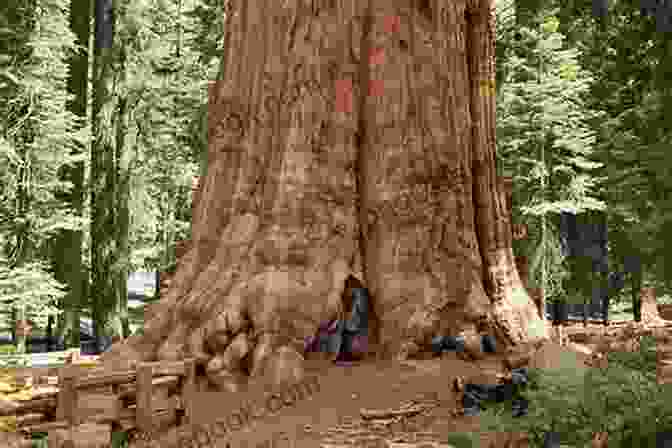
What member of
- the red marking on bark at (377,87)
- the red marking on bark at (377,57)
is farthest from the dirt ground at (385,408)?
the red marking on bark at (377,57)

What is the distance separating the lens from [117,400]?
21.9ft

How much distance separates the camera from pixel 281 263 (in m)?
7.52

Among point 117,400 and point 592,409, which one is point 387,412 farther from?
point 117,400

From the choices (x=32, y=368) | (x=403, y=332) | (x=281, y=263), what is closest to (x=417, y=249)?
(x=403, y=332)

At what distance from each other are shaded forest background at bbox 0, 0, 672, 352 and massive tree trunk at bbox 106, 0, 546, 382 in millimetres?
7417

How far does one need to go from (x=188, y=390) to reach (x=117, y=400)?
27.8 inches

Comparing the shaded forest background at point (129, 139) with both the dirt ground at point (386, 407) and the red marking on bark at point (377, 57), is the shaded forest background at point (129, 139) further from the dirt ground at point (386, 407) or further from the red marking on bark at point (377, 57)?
the dirt ground at point (386, 407)

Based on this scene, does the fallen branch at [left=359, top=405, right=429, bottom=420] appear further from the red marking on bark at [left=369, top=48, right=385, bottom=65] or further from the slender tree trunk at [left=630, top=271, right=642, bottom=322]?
the slender tree trunk at [left=630, top=271, right=642, bottom=322]

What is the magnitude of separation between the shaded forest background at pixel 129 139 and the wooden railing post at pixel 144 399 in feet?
30.2

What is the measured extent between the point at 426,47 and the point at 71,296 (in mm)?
13927

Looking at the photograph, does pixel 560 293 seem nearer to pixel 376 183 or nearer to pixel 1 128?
pixel 376 183

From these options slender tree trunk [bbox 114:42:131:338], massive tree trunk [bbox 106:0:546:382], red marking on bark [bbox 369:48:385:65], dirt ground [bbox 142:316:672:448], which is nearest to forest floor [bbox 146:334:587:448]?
dirt ground [bbox 142:316:672:448]

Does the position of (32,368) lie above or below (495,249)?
below

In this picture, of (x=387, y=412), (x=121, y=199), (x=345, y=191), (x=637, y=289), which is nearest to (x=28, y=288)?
(x=121, y=199)
